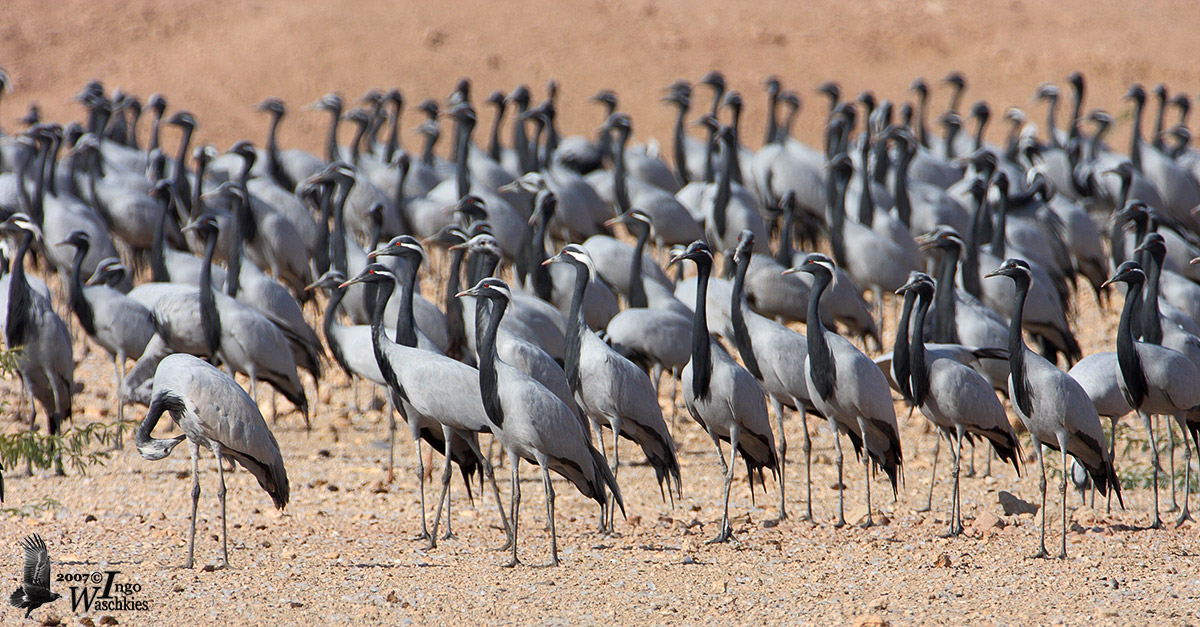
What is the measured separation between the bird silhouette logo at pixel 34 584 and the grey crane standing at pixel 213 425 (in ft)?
3.08

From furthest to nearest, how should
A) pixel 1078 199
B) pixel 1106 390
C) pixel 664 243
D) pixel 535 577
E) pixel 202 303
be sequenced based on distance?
pixel 1078 199 → pixel 664 243 → pixel 202 303 → pixel 1106 390 → pixel 535 577

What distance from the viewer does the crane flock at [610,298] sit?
7891 mm

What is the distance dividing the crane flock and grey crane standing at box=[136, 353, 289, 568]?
19 millimetres

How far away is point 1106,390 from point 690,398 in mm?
2804

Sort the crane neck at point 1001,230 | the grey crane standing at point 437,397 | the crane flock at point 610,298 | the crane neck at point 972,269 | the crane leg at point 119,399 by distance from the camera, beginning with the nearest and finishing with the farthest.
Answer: the grey crane standing at point 437,397, the crane flock at point 610,298, the crane leg at point 119,399, the crane neck at point 972,269, the crane neck at point 1001,230

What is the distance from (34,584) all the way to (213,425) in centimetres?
131

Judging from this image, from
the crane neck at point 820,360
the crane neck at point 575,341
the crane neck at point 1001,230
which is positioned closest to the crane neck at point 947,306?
the crane neck at point 820,360

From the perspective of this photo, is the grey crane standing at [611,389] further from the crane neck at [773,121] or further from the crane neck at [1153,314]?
the crane neck at [773,121]

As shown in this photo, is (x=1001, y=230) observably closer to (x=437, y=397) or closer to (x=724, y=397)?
(x=724, y=397)

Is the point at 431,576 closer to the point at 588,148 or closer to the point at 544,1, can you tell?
the point at 588,148

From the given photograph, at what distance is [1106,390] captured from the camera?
8.68 metres

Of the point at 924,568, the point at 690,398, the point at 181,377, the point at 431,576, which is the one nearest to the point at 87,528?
the point at 181,377

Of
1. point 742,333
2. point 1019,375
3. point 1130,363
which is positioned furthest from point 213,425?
point 1130,363

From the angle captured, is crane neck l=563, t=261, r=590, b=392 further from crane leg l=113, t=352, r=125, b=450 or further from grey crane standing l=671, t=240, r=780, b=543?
crane leg l=113, t=352, r=125, b=450
